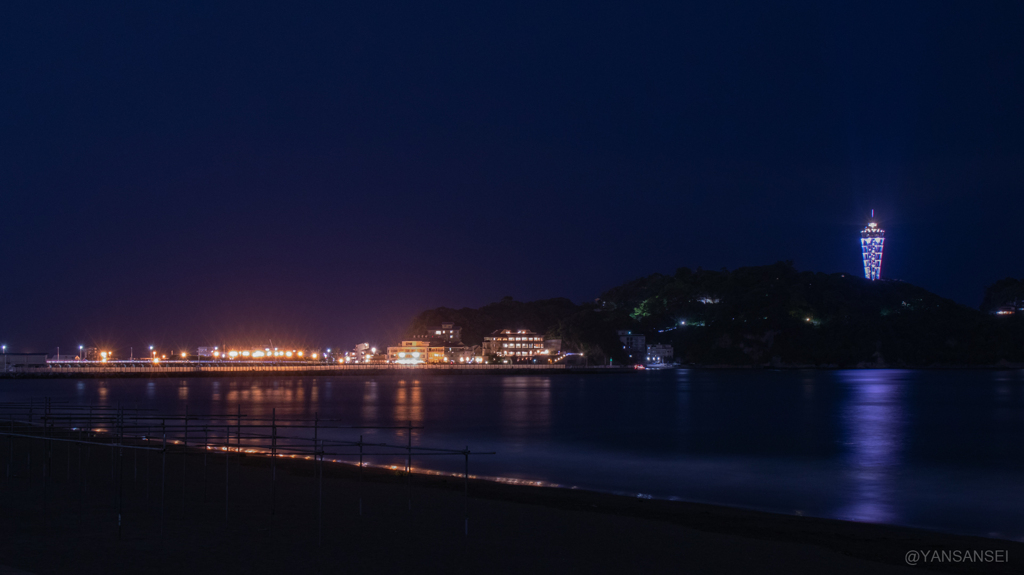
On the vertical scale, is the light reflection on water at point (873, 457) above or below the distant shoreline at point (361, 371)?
above

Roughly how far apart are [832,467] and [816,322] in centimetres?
14538

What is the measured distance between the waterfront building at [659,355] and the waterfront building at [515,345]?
23926 millimetres

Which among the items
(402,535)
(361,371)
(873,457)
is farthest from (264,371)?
(402,535)

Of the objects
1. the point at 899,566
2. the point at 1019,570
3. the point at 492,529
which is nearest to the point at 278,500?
the point at 492,529

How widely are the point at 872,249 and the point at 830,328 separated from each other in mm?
34636

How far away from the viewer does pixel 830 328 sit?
157 meters

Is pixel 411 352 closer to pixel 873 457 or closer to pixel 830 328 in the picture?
pixel 830 328

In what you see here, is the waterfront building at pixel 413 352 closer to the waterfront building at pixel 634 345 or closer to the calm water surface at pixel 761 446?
the waterfront building at pixel 634 345

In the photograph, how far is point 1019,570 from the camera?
361 inches

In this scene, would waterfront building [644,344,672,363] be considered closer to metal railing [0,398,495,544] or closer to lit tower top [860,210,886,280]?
lit tower top [860,210,886,280]

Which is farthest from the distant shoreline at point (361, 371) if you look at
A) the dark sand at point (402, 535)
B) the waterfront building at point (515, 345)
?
the dark sand at point (402, 535)

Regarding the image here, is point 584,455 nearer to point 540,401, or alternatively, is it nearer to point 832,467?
point 832,467

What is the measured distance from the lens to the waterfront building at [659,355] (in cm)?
16988

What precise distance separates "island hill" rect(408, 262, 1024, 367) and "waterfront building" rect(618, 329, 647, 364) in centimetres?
190
